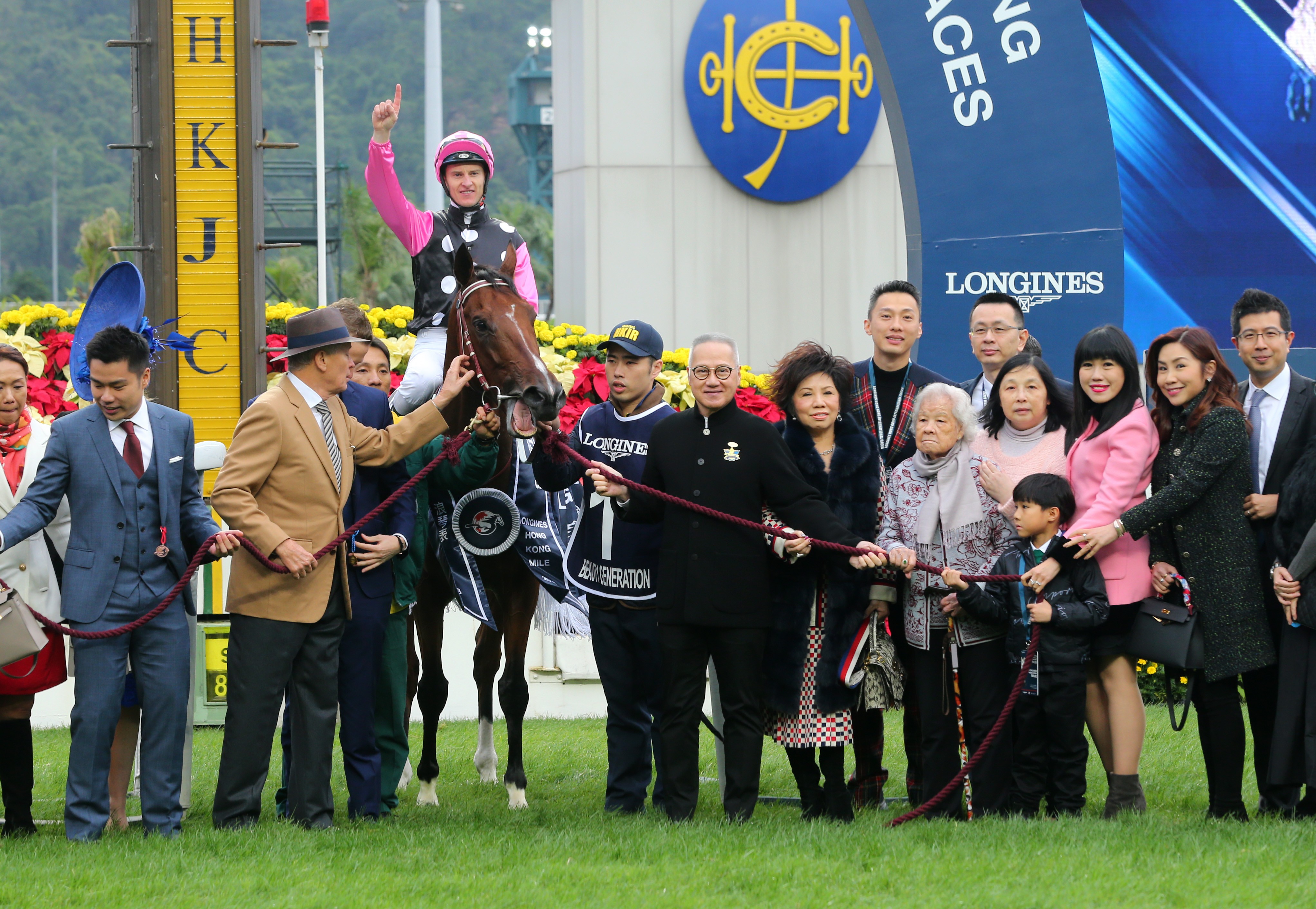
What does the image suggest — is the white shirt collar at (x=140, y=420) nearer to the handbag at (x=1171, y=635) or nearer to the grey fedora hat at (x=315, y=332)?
the grey fedora hat at (x=315, y=332)

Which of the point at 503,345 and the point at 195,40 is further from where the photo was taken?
the point at 195,40

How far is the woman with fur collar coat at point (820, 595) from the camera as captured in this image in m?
5.50

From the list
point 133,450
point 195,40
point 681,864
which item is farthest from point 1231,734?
point 195,40

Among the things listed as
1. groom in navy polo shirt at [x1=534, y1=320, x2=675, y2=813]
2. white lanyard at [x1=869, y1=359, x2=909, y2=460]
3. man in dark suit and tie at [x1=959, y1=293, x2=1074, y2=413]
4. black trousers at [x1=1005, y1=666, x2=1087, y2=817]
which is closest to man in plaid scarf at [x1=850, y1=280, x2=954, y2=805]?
white lanyard at [x1=869, y1=359, x2=909, y2=460]

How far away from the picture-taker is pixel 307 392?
5.47 m

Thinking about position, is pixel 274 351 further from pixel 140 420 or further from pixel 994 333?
pixel 994 333

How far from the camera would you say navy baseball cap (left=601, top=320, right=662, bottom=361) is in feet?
19.2

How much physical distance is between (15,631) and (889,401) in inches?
141

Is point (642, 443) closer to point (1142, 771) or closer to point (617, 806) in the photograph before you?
point (617, 806)

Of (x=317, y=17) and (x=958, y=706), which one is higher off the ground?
(x=317, y=17)

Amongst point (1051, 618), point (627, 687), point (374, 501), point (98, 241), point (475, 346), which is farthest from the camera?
point (98, 241)

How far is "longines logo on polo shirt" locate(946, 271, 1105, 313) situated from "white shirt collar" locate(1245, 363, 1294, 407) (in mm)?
2144

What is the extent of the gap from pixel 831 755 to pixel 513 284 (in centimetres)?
231

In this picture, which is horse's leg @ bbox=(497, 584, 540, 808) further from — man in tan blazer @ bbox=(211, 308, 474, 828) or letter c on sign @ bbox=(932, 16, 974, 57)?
letter c on sign @ bbox=(932, 16, 974, 57)
